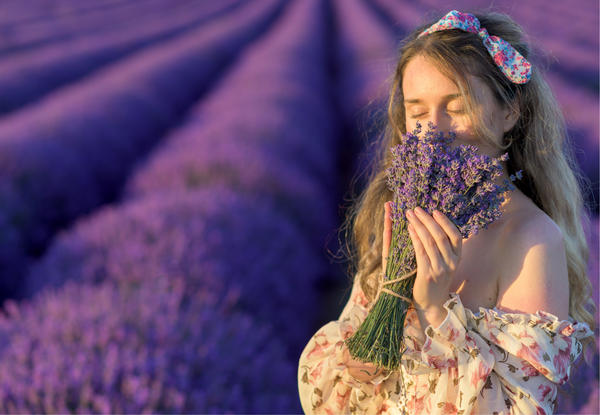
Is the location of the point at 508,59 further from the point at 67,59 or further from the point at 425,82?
the point at 67,59

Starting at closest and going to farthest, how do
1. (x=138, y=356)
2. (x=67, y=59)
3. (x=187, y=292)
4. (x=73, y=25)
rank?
1. (x=138, y=356)
2. (x=187, y=292)
3. (x=67, y=59)
4. (x=73, y=25)

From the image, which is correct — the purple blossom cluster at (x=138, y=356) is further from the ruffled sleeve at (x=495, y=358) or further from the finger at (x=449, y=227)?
the finger at (x=449, y=227)

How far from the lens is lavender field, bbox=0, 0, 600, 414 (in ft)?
4.68

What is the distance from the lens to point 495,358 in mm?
899

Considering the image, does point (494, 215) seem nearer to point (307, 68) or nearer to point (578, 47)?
point (307, 68)

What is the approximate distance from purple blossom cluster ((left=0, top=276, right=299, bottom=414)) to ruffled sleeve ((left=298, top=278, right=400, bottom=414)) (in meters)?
0.40

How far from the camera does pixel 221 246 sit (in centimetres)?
226

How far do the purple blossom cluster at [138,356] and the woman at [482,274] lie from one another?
0.43 m

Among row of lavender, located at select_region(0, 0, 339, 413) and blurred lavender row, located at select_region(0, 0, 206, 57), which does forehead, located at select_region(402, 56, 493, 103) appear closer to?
row of lavender, located at select_region(0, 0, 339, 413)

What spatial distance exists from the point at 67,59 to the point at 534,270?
31.2 ft

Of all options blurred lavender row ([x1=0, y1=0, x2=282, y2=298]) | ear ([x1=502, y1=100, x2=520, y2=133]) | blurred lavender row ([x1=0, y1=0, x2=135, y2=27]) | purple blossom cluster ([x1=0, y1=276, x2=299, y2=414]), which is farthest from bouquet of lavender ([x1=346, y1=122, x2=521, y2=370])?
blurred lavender row ([x1=0, y1=0, x2=135, y2=27])

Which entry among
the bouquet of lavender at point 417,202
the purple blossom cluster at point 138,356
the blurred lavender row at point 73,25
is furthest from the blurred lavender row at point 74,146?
the blurred lavender row at point 73,25

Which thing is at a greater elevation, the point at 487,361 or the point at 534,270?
the point at 534,270

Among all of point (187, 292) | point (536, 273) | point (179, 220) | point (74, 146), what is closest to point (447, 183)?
point (536, 273)
